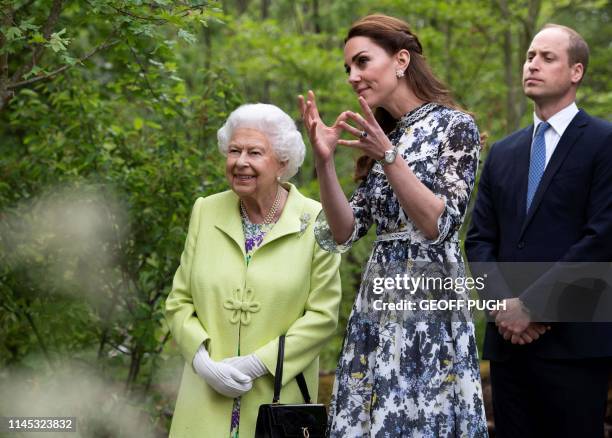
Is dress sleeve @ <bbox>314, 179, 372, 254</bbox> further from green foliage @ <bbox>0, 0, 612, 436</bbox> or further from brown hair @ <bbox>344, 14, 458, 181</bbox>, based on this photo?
green foliage @ <bbox>0, 0, 612, 436</bbox>

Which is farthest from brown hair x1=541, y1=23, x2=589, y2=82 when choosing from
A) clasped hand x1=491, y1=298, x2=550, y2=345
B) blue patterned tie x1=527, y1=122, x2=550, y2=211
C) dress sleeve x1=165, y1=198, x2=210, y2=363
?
dress sleeve x1=165, y1=198, x2=210, y2=363

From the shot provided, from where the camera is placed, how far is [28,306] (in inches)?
191

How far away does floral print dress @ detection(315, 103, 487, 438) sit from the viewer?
2.81 metres

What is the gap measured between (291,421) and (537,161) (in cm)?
146

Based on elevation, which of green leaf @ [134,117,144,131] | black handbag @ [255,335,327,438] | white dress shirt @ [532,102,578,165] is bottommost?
black handbag @ [255,335,327,438]

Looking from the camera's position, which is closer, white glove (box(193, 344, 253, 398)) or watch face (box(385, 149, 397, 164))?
watch face (box(385, 149, 397, 164))

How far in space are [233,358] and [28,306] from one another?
6.20 feet

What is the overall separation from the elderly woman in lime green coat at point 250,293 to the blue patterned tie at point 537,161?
2.87 feet

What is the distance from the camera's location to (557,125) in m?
3.48

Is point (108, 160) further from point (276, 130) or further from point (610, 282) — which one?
point (610, 282)

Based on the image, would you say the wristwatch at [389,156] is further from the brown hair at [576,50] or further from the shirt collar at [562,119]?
the brown hair at [576,50]

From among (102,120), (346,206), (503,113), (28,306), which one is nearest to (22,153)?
(102,120)

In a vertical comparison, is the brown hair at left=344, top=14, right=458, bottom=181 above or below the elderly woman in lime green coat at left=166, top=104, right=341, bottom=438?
above

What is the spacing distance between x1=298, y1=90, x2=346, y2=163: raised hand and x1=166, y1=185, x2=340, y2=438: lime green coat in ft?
2.86
